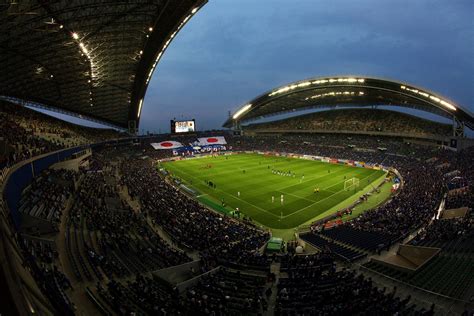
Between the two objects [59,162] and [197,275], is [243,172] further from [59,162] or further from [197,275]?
[197,275]

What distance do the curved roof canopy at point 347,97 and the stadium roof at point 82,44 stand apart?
38.8m

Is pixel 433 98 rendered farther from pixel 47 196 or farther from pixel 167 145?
pixel 167 145

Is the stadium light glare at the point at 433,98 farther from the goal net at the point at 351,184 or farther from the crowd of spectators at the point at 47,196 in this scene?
the crowd of spectators at the point at 47,196

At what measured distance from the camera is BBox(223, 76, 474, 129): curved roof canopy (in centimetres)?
5488

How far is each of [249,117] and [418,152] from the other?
59.6 m

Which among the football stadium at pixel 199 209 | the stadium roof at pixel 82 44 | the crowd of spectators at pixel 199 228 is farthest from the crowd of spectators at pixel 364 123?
the crowd of spectators at pixel 199 228

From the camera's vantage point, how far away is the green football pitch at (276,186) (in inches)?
1403

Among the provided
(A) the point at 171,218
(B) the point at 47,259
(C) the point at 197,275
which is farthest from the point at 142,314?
(A) the point at 171,218

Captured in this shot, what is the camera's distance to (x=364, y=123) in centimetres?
8156

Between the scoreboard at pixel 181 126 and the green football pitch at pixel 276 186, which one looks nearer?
the green football pitch at pixel 276 186

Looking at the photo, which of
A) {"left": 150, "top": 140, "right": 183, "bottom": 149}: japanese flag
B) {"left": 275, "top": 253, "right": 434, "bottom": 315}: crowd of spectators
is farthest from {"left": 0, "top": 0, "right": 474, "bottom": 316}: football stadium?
{"left": 150, "top": 140, "right": 183, "bottom": 149}: japanese flag

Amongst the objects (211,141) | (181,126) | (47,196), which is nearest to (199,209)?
(47,196)

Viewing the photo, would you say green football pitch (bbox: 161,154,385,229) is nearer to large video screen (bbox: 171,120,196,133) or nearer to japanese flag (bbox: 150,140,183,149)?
japanese flag (bbox: 150,140,183,149)

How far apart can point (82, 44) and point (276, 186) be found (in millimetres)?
33903
